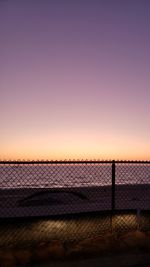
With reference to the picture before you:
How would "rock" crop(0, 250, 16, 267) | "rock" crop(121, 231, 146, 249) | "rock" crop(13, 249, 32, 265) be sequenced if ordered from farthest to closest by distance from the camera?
"rock" crop(121, 231, 146, 249), "rock" crop(13, 249, 32, 265), "rock" crop(0, 250, 16, 267)

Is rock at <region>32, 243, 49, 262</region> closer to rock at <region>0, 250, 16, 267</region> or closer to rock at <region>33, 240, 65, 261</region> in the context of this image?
rock at <region>33, 240, 65, 261</region>

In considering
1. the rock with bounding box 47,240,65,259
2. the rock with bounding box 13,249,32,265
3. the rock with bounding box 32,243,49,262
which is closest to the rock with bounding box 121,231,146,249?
the rock with bounding box 47,240,65,259

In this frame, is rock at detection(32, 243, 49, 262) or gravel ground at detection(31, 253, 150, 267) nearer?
gravel ground at detection(31, 253, 150, 267)

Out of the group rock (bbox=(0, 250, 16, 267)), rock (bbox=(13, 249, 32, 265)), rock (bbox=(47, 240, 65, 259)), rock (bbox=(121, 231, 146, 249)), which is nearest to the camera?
rock (bbox=(0, 250, 16, 267))

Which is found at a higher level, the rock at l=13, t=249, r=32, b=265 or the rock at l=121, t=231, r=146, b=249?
the rock at l=121, t=231, r=146, b=249

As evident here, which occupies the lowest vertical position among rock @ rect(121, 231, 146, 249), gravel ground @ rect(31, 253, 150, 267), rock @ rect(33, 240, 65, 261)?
gravel ground @ rect(31, 253, 150, 267)

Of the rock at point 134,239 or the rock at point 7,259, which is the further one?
the rock at point 134,239

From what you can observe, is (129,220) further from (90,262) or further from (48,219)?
(90,262)

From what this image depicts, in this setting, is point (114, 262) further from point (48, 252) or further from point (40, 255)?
point (40, 255)

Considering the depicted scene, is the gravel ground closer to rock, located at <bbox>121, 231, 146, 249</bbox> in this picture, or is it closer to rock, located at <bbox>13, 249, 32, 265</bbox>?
rock, located at <bbox>13, 249, 32, 265</bbox>

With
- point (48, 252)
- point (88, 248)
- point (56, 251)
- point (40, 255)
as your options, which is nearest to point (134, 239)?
point (88, 248)

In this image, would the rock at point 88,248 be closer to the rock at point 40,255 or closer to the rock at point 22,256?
the rock at point 40,255

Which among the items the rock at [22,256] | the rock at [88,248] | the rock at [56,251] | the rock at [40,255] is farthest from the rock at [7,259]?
the rock at [88,248]

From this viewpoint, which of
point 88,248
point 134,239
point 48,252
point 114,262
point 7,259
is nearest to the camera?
point 7,259
